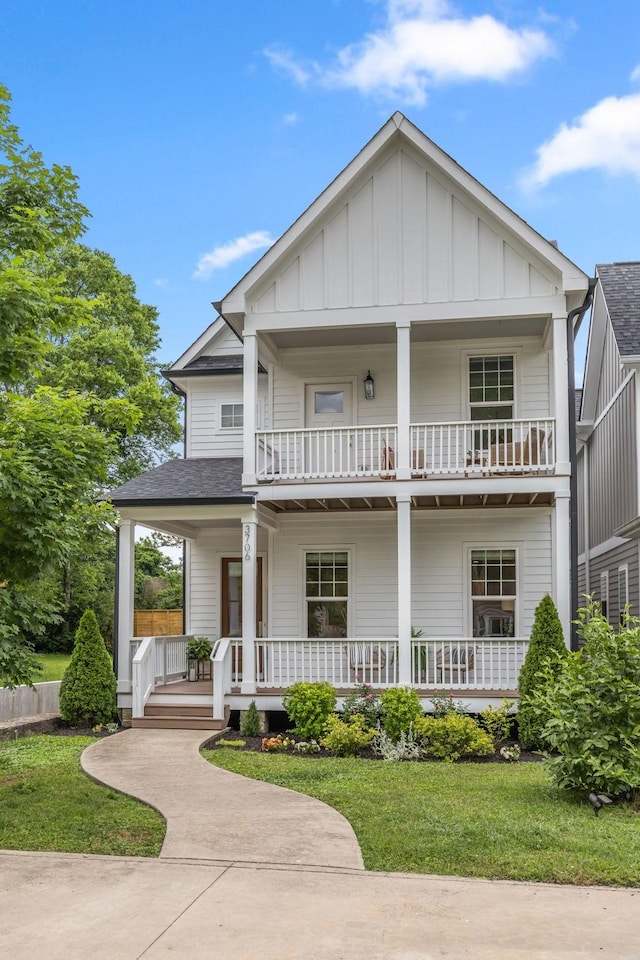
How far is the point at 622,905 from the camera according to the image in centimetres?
551

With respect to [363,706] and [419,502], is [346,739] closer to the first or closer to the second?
[363,706]

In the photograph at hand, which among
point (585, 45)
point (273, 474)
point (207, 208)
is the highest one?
point (207, 208)

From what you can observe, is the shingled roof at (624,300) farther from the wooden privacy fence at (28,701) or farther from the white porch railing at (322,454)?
the wooden privacy fence at (28,701)

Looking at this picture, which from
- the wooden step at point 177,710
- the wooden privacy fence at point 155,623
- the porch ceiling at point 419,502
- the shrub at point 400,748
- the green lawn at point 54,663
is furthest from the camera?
the wooden privacy fence at point 155,623

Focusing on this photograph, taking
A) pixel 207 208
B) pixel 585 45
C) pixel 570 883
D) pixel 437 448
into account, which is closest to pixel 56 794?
pixel 570 883

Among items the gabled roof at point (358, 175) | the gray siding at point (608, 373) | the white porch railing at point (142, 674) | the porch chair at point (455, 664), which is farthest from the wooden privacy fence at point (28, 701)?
the gray siding at point (608, 373)

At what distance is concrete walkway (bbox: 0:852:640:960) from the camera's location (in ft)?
15.8

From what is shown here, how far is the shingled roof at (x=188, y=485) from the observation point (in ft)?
47.0

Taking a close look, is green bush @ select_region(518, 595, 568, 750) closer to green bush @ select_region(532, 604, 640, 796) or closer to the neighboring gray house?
the neighboring gray house

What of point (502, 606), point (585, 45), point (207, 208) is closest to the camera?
point (502, 606)

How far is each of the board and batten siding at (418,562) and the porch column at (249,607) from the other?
1.84m

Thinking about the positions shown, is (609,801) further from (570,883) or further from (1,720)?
(1,720)

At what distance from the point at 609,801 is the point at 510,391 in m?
8.84

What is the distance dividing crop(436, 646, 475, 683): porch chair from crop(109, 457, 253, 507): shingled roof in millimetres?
4119
